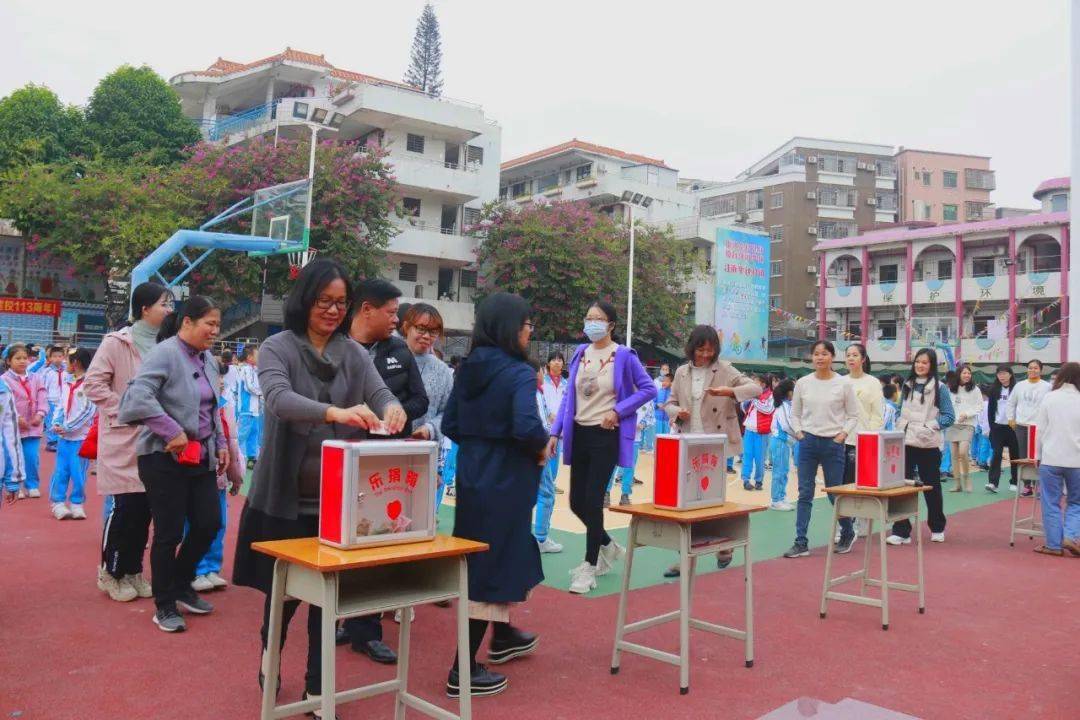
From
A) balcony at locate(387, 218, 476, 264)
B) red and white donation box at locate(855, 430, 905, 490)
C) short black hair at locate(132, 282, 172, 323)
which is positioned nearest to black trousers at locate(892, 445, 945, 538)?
red and white donation box at locate(855, 430, 905, 490)

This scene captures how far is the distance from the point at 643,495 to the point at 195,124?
2528 cm

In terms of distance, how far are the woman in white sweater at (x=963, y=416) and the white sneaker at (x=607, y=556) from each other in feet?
25.2

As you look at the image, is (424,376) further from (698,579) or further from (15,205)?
(15,205)

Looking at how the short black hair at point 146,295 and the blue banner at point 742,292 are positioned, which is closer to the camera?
the short black hair at point 146,295

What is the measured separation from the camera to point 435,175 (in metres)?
27.5

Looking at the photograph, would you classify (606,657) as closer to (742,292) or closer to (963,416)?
(963,416)

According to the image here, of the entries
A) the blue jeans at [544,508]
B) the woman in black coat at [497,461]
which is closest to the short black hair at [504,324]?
the woman in black coat at [497,461]

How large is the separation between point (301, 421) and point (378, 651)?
1489mm

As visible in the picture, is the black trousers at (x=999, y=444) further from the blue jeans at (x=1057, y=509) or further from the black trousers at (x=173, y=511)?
the black trousers at (x=173, y=511)

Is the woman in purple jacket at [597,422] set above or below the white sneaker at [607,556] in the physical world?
above

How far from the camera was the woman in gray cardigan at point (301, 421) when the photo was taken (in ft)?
10.1

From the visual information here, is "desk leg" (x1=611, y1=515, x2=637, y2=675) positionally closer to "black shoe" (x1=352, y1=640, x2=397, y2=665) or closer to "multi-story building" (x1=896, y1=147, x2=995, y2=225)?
"black shoe" (x1=352, y1=640, x2=397, y2=665)

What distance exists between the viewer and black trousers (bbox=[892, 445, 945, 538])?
7488 mm

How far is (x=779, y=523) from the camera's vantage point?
839 centimetres
